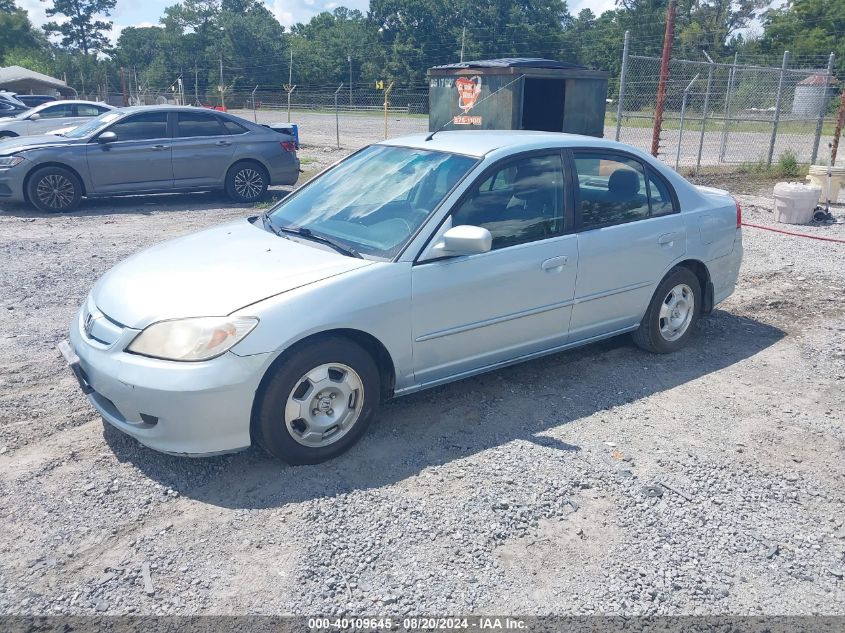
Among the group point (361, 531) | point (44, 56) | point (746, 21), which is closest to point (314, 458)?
point (361, 531)

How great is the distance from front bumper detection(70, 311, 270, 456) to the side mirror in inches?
44.8

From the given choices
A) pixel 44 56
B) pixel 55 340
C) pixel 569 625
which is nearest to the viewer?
pixel 569 625

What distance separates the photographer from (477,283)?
4195 mm

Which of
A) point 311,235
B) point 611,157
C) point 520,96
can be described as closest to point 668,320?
point 611,157

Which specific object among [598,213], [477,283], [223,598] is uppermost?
[598,213]

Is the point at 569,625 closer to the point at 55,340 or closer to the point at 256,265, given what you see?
the point at 256,265

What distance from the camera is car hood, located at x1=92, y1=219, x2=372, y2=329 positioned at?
360 cm

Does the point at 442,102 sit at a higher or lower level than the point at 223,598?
higher

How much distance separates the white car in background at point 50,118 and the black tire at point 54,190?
507cm

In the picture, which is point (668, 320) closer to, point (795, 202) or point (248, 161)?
point (795, 202)

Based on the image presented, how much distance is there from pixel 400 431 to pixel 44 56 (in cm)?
8929

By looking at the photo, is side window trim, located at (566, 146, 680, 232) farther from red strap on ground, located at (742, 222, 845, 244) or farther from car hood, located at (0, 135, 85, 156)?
car hood, located at (0, 135, 85, 156)

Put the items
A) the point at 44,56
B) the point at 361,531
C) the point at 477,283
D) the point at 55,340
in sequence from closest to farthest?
the point at 361,531, the point at 477,283, the point at 55,340, the point at 44,56

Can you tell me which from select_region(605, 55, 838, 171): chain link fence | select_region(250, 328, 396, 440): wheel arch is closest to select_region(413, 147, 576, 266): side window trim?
select_region(250, 328, 396, 440): wheel arch
